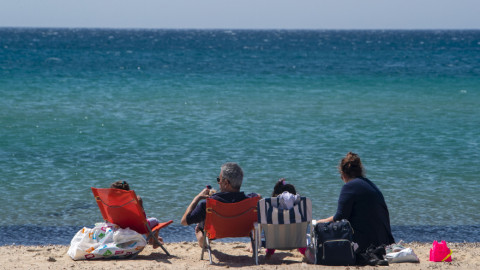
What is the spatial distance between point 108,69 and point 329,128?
25.5 m

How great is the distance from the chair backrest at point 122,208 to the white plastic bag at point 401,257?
7.68ft

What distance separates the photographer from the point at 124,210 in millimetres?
6594

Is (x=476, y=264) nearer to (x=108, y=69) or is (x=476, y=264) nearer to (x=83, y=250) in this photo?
(x=83, y=250)

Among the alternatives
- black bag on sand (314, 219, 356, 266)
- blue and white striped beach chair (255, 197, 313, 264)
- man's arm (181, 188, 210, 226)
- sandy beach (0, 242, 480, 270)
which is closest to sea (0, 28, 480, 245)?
sandy beach (0, 242, 480, 270)

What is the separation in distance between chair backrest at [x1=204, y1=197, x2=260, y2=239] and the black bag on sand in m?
0.77

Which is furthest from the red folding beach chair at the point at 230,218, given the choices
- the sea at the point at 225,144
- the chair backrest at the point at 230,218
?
the sea at the point at 225,144

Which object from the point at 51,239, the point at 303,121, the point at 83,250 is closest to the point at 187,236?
the point at 51,239

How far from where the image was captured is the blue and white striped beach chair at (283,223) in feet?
20.9

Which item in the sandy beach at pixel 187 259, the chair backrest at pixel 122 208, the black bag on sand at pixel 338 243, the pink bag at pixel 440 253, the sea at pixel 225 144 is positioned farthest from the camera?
the sea at pixel 225 144

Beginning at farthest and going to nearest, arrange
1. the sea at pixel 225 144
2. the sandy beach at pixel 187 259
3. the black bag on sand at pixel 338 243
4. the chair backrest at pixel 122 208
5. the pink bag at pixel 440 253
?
the sea at pixel 225 144, the pink bag at pixel 440 253, the chair backrest at pixel 122 208, the sandy beach at pixel 187 259, the black bag on sand at pixel 338 243

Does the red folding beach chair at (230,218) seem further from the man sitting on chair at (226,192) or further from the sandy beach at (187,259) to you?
the sandy beach at (187,259)

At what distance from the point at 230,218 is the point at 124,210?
3.39 ft

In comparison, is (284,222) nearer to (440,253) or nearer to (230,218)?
(230,218)

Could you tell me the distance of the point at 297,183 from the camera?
1184cm
